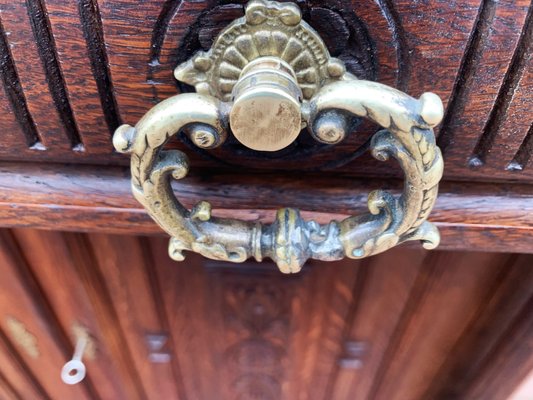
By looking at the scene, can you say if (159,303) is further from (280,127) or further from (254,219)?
(280,127)

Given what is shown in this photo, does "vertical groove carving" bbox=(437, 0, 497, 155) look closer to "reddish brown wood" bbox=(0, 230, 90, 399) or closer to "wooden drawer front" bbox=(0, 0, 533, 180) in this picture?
"wooden drawer front" bbox=(0, 0, 533, 180)

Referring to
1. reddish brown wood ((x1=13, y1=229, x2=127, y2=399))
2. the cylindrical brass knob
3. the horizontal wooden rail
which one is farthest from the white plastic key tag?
the cylindrical brass knob

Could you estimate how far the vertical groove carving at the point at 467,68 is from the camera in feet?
0.78

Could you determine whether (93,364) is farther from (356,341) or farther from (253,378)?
(356,341)

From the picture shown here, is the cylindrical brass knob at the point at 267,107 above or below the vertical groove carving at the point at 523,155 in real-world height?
below

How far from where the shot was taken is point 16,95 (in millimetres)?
286

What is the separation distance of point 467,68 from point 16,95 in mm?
243

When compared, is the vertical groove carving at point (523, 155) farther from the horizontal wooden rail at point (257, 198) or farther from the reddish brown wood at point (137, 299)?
the reddish brown wood at point (137, 299)

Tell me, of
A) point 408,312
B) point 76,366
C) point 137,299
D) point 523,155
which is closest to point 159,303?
point 137,299

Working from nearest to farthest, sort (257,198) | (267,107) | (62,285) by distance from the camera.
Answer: (267,107) → (257,198) → (62,285)

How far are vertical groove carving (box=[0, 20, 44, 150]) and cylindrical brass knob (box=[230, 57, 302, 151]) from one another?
0.42 feet

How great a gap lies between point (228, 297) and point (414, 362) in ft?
0.73

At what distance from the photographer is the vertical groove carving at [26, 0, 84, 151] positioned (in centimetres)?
25

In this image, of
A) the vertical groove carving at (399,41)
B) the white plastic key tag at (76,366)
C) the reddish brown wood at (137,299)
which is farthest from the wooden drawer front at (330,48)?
the white plastic key tag at (76,366)
